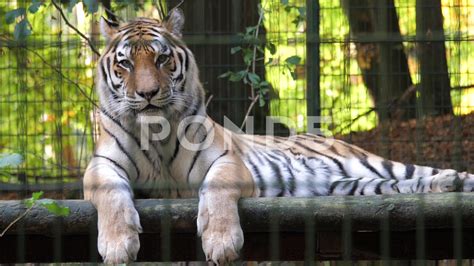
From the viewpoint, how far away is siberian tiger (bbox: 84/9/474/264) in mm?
2951

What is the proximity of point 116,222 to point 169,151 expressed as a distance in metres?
0.57

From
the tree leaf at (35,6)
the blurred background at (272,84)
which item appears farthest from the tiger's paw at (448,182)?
the tree leaf at (35,6)

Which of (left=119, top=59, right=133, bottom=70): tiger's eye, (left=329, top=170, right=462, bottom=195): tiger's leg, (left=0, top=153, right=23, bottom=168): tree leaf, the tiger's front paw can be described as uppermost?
(left=119, top=59, right=133, bottom=70): tiger's eye

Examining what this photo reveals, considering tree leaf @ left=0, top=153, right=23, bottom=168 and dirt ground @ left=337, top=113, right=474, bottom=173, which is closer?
tree leaf @ left=0, top=153, right=23, bottom=168

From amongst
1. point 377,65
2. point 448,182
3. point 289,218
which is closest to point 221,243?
point 289,218

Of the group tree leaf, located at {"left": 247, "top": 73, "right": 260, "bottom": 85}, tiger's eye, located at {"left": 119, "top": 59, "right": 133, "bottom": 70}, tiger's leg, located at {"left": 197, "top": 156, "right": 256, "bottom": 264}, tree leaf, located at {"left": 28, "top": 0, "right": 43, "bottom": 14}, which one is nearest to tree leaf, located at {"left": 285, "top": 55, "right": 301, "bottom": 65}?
tree leaf, located at {"left": 247, "top": 73, "right": 260, "bottom": 85}

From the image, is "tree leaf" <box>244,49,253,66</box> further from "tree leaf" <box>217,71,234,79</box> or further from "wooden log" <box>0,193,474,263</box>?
"wooden log" <box>0,193,474,263</box>

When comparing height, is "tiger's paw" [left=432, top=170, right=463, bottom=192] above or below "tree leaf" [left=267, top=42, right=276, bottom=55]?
below

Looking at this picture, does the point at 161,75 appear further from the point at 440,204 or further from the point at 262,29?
the point at 262,29

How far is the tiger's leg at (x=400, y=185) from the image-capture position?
3.14 metres

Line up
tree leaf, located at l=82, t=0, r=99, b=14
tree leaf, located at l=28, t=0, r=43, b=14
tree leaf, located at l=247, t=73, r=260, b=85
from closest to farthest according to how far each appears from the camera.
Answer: tree leaf, located at l=82, t=0, r=99, b=14, tree leaf, located at l=28, t=0, r=43, b=14, tree leaf, located at l=247, t=73, r=260, b=85

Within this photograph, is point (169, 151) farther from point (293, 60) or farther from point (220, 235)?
point (293, 60)

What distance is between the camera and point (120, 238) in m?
2.64

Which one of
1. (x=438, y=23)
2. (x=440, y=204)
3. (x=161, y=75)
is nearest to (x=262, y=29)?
(x=438, y=23)
